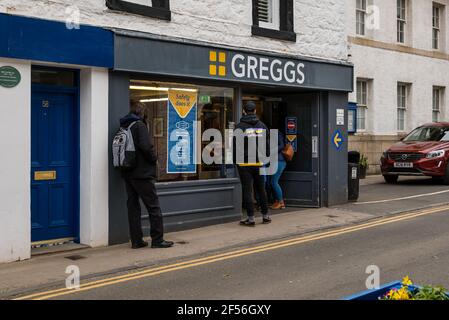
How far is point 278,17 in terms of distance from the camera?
37.9 ft

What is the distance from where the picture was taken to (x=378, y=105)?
64.4ft

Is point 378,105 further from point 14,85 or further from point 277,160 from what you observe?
point 14,85

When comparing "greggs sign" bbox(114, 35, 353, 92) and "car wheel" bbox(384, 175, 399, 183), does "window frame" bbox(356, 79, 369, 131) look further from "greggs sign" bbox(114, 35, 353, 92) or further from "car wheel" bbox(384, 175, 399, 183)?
"greggs sign" bbox(114, 35, 353, 92)

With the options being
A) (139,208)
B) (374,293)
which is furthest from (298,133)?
(374,293)

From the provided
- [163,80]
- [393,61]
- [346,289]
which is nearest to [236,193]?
[163,80]

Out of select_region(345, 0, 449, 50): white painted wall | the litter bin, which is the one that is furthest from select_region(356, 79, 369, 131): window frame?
the litter bin

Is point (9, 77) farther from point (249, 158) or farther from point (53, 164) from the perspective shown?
point (249, 158)

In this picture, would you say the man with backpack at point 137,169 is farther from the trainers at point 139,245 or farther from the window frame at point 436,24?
the window frame at point 436,24

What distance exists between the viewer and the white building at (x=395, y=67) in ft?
62.8

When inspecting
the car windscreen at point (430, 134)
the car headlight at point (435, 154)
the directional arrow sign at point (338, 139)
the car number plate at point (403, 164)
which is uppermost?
the car windscreen at point (430, 134)

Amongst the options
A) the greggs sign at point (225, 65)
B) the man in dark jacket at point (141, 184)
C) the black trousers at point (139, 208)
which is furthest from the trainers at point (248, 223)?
the greggs sign at point (225, 65)

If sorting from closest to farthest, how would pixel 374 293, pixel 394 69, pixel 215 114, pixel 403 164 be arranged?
pixel 374 293
pixel 215 114
pixel 403 164
pixel 394 69

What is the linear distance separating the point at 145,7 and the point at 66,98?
193 centimetres

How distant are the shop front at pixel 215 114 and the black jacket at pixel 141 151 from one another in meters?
0.55
